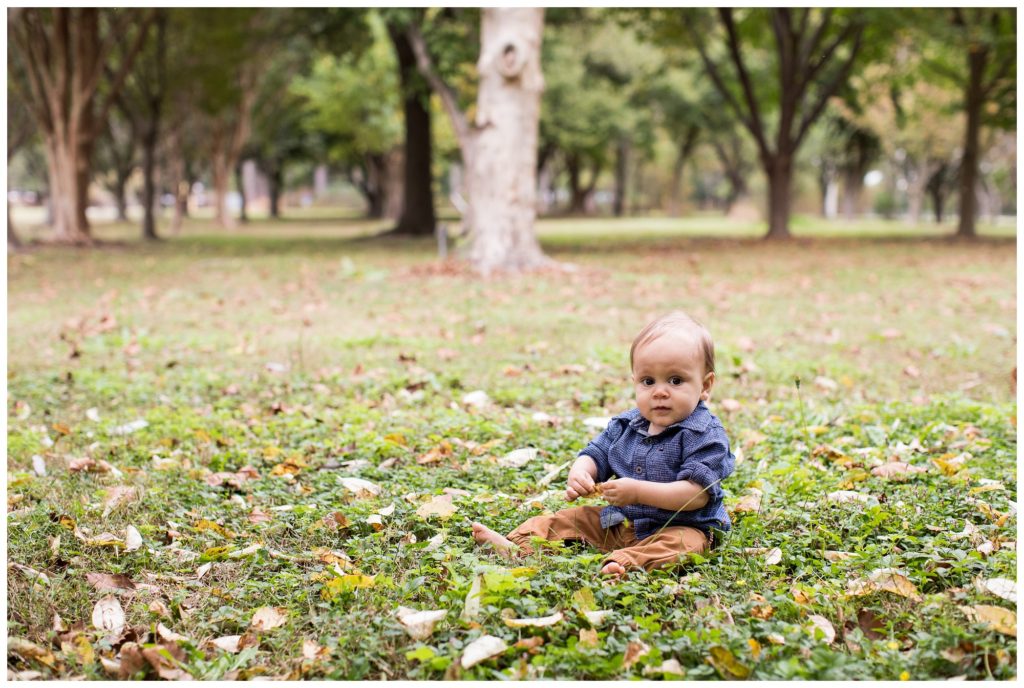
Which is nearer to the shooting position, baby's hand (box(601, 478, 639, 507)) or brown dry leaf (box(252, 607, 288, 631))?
brown dry leaf (box(252, 607, 288, 631))

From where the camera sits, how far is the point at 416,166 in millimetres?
24781

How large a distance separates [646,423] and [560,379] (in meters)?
2.98

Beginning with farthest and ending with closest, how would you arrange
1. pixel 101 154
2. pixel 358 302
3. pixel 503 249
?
pixel 101 154 → pixel 503 249 → pixel 358 302

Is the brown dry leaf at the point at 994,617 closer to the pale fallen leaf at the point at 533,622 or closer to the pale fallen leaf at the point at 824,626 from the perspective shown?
the pale fallen leaf at the point at 824,626

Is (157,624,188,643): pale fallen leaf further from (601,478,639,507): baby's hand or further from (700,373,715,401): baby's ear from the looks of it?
(700,373,715,401): baby's ear

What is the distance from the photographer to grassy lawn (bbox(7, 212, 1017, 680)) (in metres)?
2.67

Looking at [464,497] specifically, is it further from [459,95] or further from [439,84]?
[459,95]

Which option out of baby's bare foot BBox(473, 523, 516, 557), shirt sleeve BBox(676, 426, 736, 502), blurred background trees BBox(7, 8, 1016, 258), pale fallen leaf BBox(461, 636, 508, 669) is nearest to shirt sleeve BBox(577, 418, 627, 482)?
shirt sleeve BBox(676, 426, 736, 502)

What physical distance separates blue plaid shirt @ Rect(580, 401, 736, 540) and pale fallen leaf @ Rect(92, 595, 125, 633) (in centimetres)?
160

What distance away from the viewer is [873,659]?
2.53m

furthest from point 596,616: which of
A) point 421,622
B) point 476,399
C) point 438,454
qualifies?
point 476,399

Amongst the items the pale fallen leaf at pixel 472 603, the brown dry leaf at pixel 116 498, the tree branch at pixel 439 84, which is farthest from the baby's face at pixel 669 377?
the tree branch at pixel 439 84

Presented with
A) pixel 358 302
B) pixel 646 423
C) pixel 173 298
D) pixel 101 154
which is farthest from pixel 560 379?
pixel 101 154

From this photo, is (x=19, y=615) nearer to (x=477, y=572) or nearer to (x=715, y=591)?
(x=477, y=572)
